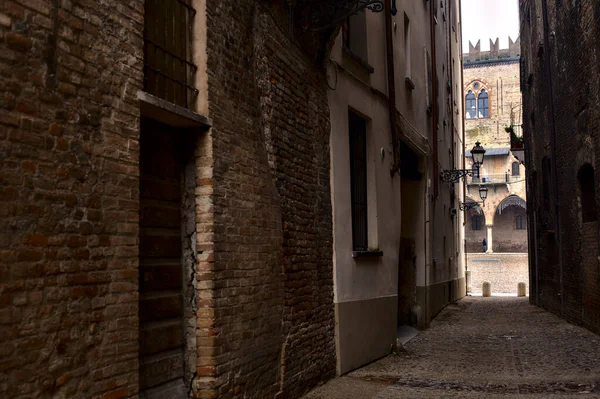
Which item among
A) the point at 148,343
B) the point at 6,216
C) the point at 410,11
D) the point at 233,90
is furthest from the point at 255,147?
the point at 410,11

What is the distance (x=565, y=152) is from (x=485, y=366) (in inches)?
294

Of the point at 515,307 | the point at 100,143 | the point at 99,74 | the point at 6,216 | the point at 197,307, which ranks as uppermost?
the point at 99,74

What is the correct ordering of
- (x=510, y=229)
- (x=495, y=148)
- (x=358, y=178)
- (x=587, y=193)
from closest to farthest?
(x=358, y=178)
(x=587, y=193)
(x=495, y=148)
(x=510, y=229)

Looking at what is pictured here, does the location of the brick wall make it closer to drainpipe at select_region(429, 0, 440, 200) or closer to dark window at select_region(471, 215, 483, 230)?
drainpipe at select_region(429, 0, 440, 200)

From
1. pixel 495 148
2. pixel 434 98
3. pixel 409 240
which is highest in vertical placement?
pixel 495 148

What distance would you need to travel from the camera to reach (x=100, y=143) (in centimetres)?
401

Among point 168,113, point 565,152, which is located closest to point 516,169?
point 565,152

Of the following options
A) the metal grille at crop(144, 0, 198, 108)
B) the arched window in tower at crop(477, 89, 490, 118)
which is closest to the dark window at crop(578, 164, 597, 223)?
the metal grille at crop(144, 0, 198, 108)

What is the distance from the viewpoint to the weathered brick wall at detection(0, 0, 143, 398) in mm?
3328

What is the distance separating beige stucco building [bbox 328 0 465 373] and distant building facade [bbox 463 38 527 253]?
1684 inches

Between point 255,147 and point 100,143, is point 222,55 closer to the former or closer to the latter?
point 255,147

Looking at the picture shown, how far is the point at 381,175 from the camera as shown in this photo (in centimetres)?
1075

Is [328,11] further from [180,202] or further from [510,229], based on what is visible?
[510,229]

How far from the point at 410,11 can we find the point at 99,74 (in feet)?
37.3
